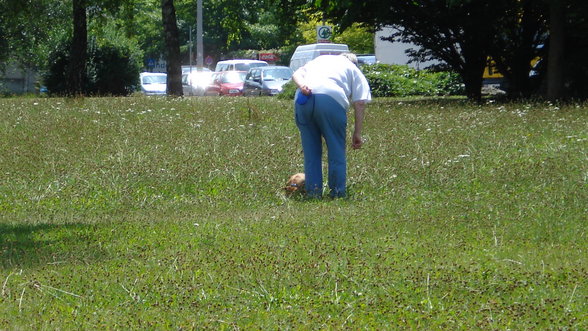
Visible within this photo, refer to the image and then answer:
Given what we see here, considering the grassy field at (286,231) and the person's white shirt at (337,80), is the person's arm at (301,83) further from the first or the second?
the grassy field at (286,231)

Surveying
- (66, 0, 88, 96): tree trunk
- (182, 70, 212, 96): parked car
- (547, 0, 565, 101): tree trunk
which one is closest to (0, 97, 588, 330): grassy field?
(547, 0, 565, 101): tree trunk

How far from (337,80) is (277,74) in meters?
34.2

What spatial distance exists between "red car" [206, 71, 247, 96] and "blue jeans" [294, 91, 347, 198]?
35.5 metres

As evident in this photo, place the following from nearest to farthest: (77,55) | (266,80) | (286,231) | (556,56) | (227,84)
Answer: (286,231)
(556,56)
(77,55)
(266,80)
(227,84)

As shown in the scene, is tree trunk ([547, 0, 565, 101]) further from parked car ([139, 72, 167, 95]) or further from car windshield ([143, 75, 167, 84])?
car windshield ([143, 75, 167, 84])

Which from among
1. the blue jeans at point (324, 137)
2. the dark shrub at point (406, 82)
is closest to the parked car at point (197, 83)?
the dark shrub at point (406, 82)

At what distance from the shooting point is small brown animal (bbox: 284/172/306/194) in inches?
399

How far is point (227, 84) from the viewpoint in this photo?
4675 cm

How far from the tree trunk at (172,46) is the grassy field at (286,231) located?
10253 millimetres

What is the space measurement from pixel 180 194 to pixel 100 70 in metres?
24.8

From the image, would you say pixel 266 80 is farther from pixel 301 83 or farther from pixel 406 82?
pixel 301 83

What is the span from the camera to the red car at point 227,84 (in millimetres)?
45938

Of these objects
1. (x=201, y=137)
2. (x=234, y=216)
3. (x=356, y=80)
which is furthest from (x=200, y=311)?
(x=201, y=137)

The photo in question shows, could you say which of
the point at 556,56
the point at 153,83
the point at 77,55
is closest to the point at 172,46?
the point at 77,55
